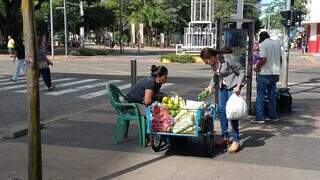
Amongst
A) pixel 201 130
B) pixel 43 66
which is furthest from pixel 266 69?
pixel 43 66

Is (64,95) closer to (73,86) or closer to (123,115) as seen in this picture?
(73,86)

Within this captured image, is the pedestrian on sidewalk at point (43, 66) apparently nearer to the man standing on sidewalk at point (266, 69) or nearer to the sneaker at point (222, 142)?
the man standing on sidewalk at point (266, 69)

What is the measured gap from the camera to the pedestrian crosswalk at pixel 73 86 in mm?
16266

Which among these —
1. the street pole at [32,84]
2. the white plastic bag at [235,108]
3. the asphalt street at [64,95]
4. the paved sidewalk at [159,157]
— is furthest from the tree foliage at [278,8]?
the street pole at [32,84]

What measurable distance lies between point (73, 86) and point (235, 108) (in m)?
11.5

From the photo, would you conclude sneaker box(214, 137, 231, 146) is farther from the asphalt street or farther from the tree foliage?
the tree foliage

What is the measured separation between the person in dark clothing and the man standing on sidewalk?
3.10m

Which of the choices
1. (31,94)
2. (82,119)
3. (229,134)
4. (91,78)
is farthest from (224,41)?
(91,78)

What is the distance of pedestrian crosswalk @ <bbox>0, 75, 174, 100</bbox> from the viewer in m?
16.3

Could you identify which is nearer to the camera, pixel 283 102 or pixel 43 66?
pixel 283 102

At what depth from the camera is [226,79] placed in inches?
318

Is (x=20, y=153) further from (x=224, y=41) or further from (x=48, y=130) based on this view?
(x=224, y=41)

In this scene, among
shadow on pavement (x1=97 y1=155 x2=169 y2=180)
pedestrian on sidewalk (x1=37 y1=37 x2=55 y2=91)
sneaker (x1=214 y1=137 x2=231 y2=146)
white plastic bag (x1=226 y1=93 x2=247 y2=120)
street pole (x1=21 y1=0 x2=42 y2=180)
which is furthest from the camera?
pedestrian on sidewalk (x1=37 y1=37 x2=55 y2=91)

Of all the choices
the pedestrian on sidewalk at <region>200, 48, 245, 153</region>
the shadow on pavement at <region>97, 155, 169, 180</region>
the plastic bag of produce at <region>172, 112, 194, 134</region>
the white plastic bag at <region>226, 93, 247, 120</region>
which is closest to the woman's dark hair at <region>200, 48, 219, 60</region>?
the pedestrian on sidewalk at <region>200, 48, 245, 153</region>
